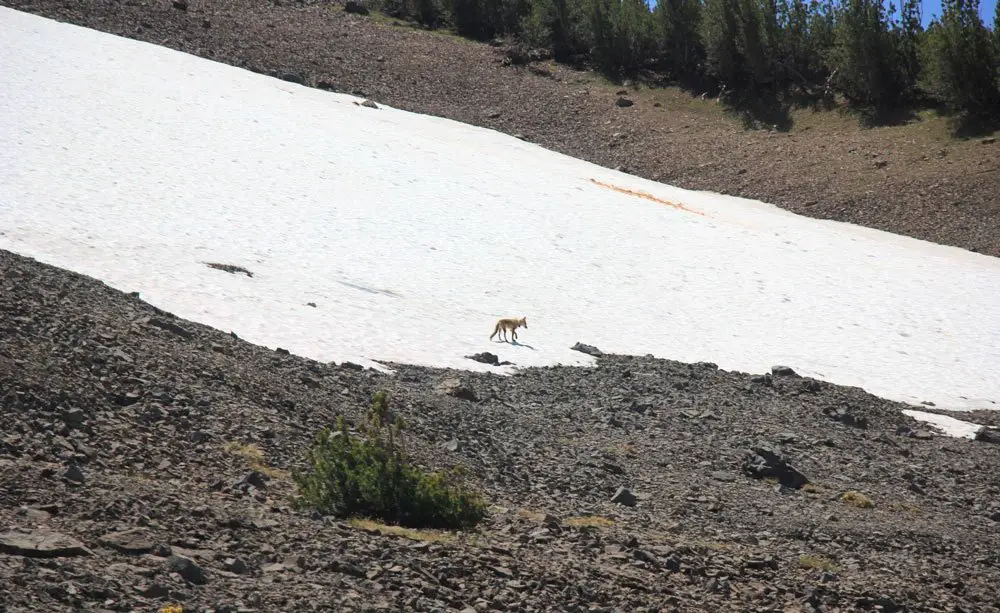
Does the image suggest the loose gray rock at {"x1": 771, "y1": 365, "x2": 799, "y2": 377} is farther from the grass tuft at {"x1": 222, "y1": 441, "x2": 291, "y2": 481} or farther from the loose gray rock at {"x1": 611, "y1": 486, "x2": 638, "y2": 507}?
the grass tuft at {"x1": 222, "y1": 441, "x2": 291, "y2": 481}

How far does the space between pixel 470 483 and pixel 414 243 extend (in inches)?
668

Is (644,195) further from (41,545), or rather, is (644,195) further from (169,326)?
(41,545)

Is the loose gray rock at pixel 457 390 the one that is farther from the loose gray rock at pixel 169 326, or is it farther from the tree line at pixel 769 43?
the tree line at pixel 769 43

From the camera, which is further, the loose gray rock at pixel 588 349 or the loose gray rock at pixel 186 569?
the loose gray rock at pixel 588 349

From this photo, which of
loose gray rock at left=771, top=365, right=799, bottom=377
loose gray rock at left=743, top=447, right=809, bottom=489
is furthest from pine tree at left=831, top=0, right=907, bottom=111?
loose gray rock at left=743, top=447, right=809, bottom=489

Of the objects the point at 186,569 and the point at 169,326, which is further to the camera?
the point at 169,326

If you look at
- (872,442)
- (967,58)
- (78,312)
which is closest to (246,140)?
(78,312)

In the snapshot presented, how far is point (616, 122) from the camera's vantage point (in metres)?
49.9

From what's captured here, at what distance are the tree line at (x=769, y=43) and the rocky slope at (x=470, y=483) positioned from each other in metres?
33.2

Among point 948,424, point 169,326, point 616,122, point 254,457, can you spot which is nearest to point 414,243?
point 169,326

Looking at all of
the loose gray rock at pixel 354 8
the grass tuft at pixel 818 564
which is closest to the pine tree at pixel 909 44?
the loose gray rock at pixel 354 8

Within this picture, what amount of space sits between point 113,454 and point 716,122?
44916 mm

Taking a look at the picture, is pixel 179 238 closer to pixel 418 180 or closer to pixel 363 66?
pixel 418 180

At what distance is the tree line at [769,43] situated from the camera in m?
45.1
